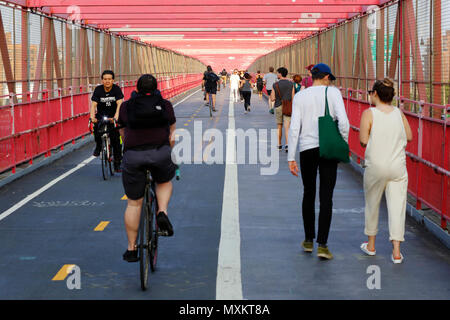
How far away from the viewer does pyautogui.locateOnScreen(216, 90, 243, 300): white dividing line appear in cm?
621

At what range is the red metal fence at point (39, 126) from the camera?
43.3 feet

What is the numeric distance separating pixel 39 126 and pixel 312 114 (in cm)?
929

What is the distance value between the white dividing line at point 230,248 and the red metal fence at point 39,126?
12.1 feet

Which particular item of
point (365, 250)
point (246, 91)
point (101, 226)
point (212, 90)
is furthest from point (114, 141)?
point (246, 91)

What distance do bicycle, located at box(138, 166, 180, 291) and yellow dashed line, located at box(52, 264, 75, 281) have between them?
716mm

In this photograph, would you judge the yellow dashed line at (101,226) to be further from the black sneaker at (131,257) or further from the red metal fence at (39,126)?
the red metal fence at (39,126)

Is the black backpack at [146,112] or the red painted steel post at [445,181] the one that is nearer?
the black backpack at [146,112]

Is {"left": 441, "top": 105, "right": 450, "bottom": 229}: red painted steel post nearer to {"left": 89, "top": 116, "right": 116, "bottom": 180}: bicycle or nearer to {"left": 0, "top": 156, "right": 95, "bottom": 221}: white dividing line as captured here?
{"left": 0, "top": 156, "right": 95, "bottom": 221}: white dividing line

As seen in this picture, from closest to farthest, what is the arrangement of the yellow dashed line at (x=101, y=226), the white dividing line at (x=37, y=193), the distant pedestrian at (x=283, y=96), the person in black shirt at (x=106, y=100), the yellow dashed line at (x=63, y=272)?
1. the yellow dashed line at (x=63, y=272)
2. the yellow dashed line at (x=101, y=226)
3. the white dividing line at (x=37, y=193)
4. the person in black shirt at (x=106, y=100)
5. the distant pedestrian at (x=283, y=96)

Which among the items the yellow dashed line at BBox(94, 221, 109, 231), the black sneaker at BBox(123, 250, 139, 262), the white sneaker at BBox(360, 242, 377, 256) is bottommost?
the white sneaker at BBox(360, 242, 377, 256)

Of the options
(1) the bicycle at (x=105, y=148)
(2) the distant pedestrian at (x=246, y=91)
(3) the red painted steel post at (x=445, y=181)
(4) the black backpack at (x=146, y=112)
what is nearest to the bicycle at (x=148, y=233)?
(4) the black backpack at (x=146, y=112)

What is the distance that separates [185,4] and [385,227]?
16.5 m

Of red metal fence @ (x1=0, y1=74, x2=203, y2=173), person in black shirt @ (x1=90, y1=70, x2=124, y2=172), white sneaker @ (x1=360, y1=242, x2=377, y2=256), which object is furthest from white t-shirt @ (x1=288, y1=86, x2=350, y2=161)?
red metal fence @ (x1=0, y1=74, x2=203, y2=173)
